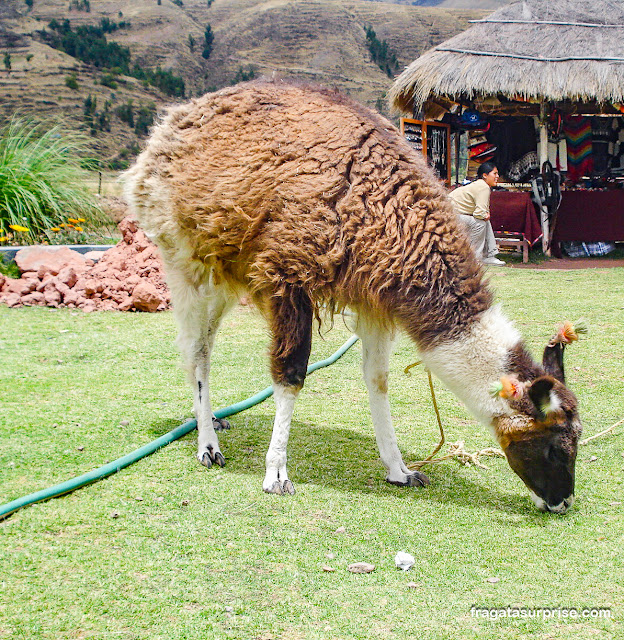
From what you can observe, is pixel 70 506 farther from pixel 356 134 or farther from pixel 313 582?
pixel 356 134

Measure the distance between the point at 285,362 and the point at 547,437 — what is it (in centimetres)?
155

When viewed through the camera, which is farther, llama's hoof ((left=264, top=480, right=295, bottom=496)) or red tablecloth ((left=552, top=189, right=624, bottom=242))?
red tablecloth ((left=552, top=189, right=624, bottom=242))

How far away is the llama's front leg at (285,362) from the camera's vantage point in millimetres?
4227

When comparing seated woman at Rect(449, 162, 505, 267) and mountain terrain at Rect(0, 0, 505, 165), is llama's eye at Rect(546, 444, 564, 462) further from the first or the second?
mountain terrain at Rect(0, 0, 505, 165)

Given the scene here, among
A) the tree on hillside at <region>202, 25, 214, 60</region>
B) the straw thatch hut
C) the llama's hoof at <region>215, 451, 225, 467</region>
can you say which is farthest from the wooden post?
the tree on hillside at <region>202, 25, 214, 60</region>

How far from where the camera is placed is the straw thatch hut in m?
14.0

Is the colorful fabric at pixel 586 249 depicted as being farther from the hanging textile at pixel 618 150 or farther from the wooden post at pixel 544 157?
the hanging textile at pixel 618 150

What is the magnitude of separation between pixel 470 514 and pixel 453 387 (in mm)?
716

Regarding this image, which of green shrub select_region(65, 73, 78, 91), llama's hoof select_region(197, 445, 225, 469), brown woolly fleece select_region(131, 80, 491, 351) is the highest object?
green shrub select_region(65, 73, 78, 91)

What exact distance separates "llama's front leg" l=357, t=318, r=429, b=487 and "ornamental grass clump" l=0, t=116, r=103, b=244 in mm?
8292

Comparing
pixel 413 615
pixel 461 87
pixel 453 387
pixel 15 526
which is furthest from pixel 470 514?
pixel 461 87

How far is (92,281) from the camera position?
9.68 m

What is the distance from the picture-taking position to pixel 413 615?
2.94 meters

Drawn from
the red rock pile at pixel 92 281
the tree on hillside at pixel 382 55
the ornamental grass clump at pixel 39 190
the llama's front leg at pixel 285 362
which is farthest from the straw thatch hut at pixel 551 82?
the tree on hillside at pixel 382 55
